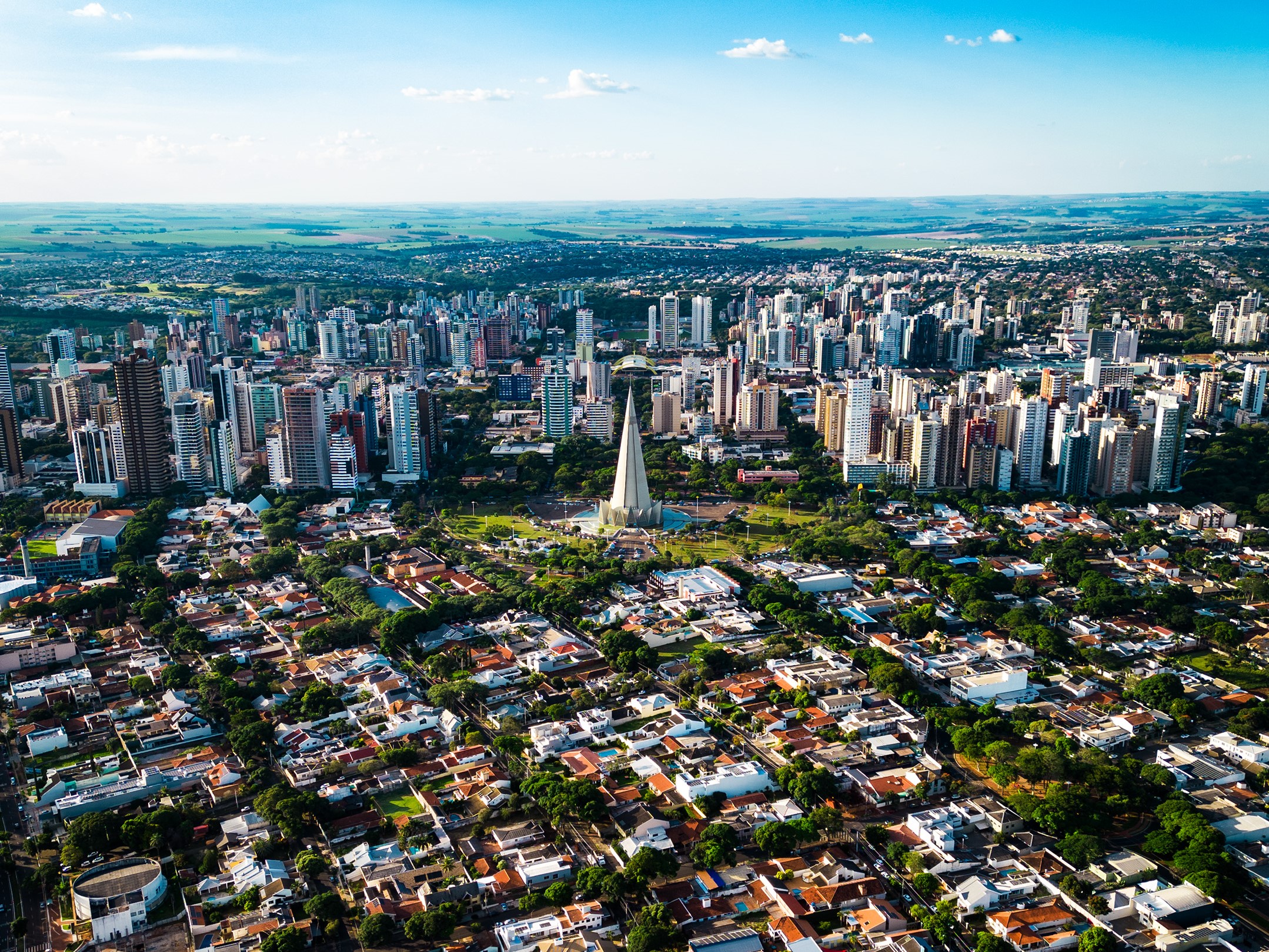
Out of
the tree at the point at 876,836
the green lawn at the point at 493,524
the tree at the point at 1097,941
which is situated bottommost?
the green lawn at the point at 493,524

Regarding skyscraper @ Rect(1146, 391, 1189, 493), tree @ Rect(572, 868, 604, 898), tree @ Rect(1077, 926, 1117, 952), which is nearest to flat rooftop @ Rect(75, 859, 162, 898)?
tree @ Rect(572, 868, 604, 898)

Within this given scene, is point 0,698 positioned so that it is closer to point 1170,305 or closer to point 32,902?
point 32,902

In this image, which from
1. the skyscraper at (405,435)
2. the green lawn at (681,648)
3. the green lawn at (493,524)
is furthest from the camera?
the skyscraper at (405,435)

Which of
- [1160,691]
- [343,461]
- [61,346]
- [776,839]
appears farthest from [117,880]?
[61,346]

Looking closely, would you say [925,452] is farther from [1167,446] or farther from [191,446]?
[191,446]

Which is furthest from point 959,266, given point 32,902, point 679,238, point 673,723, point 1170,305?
point 32,902

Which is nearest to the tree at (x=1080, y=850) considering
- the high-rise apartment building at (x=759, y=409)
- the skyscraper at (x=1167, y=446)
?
the skyscraper at (x=1167, y=446)

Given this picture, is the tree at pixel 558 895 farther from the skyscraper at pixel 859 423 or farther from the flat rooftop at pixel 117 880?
the skyscraper at pixel 859 423
